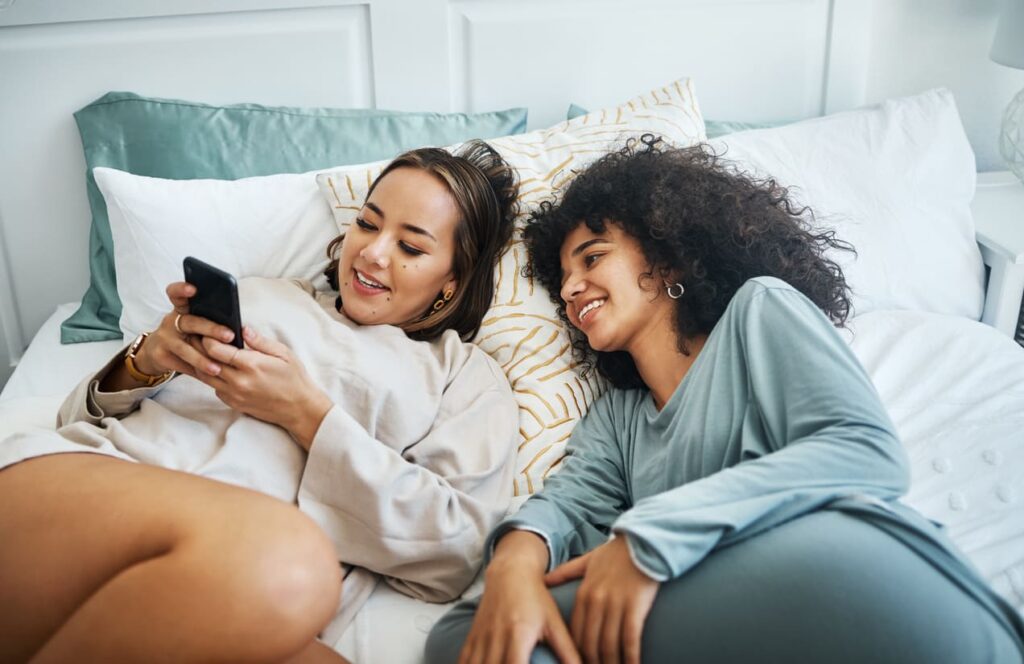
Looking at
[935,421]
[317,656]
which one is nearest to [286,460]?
[317,656]

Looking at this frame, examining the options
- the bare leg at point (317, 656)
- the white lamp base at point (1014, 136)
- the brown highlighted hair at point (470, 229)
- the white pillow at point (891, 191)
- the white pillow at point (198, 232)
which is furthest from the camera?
the white lamp base at point (1014, 136)

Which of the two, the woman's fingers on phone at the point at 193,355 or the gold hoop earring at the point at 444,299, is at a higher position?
the woman's fingers on phone at the point at 193,355

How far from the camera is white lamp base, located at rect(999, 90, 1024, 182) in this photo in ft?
6.93

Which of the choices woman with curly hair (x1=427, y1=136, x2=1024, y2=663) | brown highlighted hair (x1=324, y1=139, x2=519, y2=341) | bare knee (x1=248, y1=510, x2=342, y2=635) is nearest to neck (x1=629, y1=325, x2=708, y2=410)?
woman with curly hair (x1=427, y1=136, x2=1024, y2=663)

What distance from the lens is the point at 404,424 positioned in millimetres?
1358

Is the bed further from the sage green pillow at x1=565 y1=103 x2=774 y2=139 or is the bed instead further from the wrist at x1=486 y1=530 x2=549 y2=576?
the wrist at x1=486 y1=530 x2=549 y2=576

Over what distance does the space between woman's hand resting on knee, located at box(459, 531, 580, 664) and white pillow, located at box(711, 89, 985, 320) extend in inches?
38.6

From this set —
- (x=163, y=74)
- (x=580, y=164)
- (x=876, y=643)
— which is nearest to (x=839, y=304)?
(x=580, y=164)

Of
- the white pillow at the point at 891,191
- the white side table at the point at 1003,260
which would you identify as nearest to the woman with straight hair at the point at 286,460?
the white pillow at the point at 891,191

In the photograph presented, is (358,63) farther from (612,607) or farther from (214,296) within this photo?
(612,607)

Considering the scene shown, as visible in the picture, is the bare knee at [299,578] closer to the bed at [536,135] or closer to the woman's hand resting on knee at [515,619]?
the woman's hand resting on knee at [515,619]

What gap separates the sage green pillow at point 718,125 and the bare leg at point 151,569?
125cm

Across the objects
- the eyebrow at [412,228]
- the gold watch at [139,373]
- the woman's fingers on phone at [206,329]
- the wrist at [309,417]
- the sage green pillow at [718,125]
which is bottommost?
the wrist at [309,417]

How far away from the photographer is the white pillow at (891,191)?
5.97 feet
